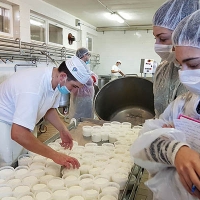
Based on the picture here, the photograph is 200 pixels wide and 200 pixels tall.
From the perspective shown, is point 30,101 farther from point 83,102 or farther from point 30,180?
point 83,102

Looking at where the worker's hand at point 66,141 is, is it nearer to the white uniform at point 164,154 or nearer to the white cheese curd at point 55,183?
the white cheese curd at point 55,183

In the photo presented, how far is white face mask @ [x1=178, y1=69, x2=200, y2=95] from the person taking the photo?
0.75 metres

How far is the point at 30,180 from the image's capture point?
1.04 meters

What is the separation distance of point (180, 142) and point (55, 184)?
2.00ft

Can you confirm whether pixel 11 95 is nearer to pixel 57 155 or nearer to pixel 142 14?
pixel 57 155

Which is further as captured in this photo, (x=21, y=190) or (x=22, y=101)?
(x=22, y=101)

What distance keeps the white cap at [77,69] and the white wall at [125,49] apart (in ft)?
20.9

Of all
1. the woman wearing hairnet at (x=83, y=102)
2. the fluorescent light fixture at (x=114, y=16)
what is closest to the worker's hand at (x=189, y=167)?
the woman wearing hairnet at (x=83, y=102)

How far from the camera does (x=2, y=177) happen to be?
1.07m

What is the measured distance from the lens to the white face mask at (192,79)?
75 centimetres

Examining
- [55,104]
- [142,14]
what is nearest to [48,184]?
[55,104]

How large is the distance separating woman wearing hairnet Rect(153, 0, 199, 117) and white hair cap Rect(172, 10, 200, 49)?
1.36ft

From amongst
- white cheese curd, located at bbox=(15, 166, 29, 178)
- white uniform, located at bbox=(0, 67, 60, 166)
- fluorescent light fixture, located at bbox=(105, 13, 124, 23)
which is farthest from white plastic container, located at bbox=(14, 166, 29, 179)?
fluorescent light fixture, located at bbox=(105, 13, 124, 23)

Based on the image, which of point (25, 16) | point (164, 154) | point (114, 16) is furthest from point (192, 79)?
point (114, 16)
